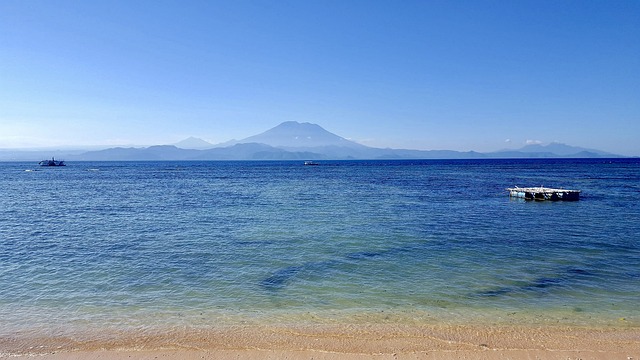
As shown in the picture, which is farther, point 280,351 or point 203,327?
point 203,327

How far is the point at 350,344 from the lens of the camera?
10047 millimetres

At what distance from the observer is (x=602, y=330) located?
10727 millimetres

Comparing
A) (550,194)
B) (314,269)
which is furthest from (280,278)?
(550,194)

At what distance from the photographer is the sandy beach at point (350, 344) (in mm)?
9484

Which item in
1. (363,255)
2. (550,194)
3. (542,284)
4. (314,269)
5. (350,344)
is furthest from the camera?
(550,194)

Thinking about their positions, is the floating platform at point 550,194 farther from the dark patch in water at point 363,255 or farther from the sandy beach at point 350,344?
the sandy beach at point 350,344

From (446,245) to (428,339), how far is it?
35.8ft

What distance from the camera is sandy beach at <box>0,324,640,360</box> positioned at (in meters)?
9.48

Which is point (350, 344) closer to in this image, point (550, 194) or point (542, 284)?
point (542, 284)

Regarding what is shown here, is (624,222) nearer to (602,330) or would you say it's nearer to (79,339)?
(602,330)

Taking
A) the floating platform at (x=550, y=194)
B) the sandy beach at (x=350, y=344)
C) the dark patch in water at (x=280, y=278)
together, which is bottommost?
the sandy beach at (x=350, y=344)

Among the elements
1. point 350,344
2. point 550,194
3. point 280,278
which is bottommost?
point 350,344

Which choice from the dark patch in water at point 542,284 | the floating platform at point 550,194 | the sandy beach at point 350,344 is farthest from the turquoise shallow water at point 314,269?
the floating platform at point 550,194

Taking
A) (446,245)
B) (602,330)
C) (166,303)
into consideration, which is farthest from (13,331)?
(446,245)
